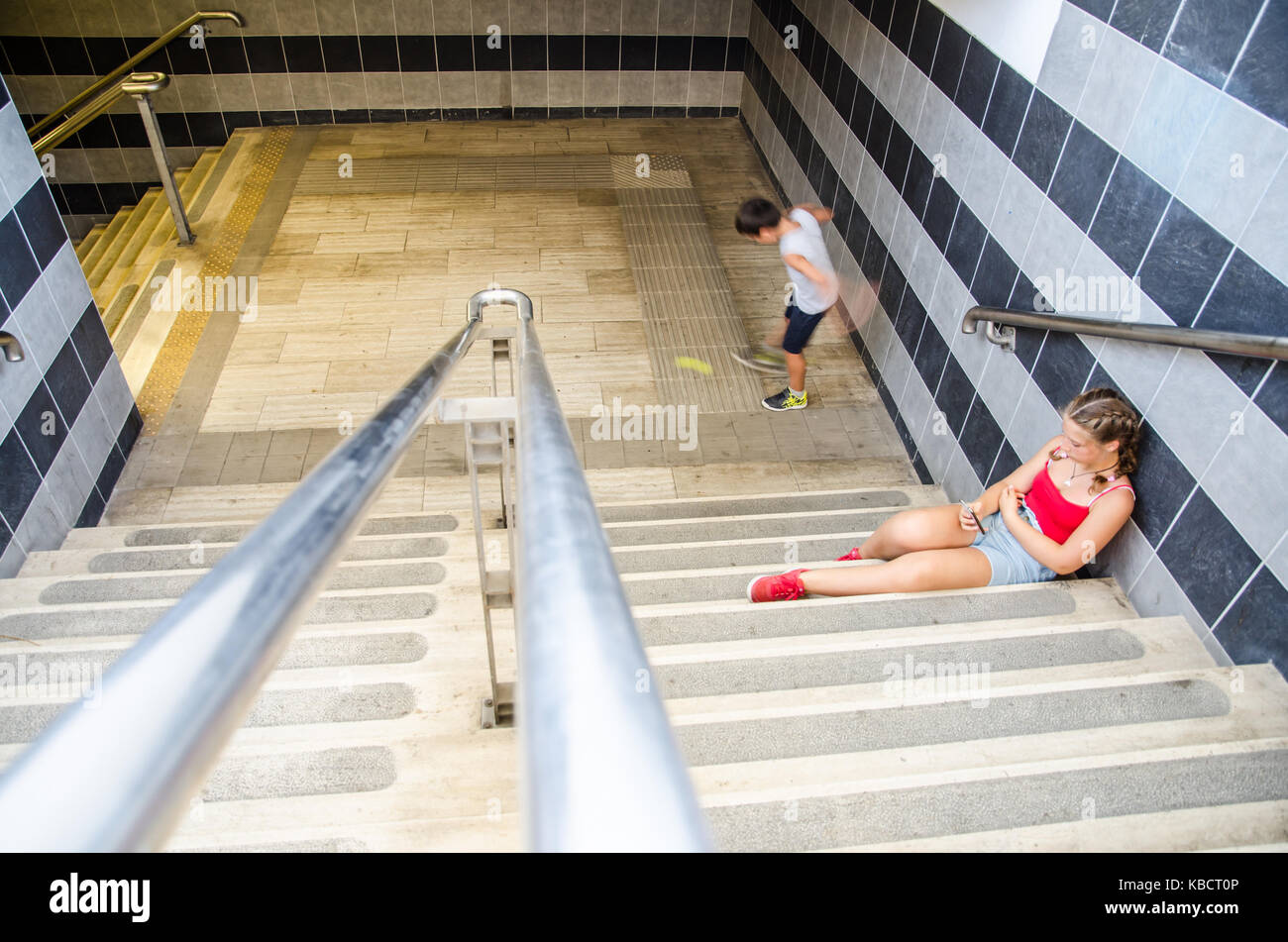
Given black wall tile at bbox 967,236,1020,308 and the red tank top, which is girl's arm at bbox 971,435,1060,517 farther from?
black wall tile at bbox 967,236,1020,308

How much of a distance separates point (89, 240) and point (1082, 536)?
798 centimetres

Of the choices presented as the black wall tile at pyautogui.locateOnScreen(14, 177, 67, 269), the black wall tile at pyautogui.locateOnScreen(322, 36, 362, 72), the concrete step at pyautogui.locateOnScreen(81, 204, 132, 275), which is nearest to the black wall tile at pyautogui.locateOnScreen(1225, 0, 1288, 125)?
the black wall tile at pyautogui.locateOnScreen(14, 177, 67, 269)

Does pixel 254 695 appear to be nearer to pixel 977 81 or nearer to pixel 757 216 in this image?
pixel 757 216

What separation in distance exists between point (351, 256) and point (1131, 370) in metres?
4.73

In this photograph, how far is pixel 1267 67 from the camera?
2086 millimetres

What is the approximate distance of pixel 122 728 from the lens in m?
0.39

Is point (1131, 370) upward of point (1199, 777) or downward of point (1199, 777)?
upward

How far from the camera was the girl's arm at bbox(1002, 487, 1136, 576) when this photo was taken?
2.41m

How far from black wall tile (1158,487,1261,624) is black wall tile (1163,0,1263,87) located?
117cm

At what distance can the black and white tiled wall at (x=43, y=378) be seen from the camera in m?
2.93

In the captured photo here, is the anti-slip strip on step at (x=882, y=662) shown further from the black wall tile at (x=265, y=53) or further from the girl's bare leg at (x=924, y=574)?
the black wall tile at (x=265, y=53)

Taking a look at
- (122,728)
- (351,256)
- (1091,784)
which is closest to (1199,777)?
(1091,784)

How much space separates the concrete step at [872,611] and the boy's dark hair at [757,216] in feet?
6.74
